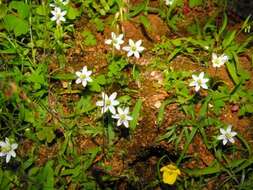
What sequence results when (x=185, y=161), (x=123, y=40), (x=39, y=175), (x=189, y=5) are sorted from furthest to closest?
(x=189, y=5) < (x=123, y=40) < (x=185, y=161) < (x=39, y=175)

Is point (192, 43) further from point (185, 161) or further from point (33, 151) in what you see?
point (33, 151)

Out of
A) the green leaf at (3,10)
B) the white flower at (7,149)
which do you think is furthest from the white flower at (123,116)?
the green leaf at (3,10)

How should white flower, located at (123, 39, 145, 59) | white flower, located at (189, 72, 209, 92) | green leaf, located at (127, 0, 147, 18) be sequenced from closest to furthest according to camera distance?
white flower, located at (189, 72, 209, 92) < white flower, located at (123, 39, 145, 59) < green leaf, located at (127, 0, 147, 18)

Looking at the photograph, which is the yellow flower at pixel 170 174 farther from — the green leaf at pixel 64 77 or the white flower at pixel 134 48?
the green leaf at pixel 64 77

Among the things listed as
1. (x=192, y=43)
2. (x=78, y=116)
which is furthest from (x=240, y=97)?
(x=78, y=116)

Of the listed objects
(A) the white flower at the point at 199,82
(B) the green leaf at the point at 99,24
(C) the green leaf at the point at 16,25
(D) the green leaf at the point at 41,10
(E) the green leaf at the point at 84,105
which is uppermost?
(D) the green leaf at the point at 41,10

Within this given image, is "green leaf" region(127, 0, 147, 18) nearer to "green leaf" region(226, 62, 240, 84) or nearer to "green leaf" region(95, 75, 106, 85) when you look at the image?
"green leaf" region(95, 75, 106, 85)

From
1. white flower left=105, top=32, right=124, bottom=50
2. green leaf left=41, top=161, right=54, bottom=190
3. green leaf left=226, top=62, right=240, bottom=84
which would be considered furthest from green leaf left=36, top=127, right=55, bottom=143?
green leaf left=226, top=62, right=240, bottom=84
